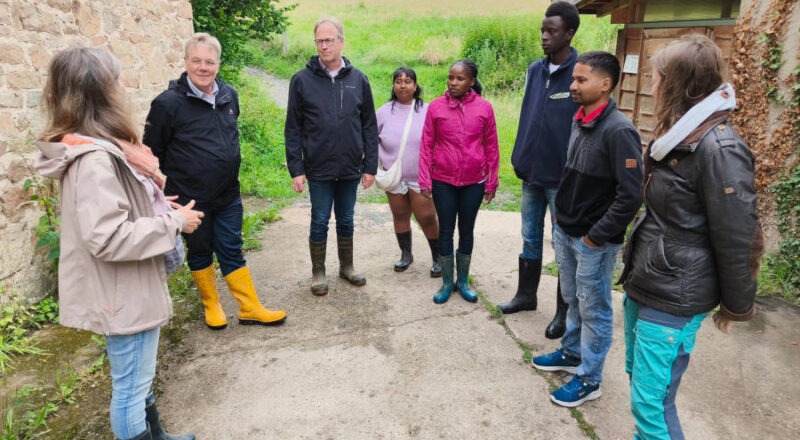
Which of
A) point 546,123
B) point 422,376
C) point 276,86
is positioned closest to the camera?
point 422,376

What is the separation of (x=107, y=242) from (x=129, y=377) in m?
0.61

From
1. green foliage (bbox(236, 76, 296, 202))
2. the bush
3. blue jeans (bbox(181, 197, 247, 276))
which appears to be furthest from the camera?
the bush

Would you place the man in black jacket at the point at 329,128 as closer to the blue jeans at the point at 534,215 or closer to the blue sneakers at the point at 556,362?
the blue jeans at the point at 534,215

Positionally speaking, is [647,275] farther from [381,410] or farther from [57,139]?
[57,139]

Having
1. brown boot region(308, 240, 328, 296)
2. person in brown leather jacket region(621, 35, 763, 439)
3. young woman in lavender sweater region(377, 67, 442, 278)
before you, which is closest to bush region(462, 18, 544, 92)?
young woman in lavender sweater region(377, 67, 442, 278)

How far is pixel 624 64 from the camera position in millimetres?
6945

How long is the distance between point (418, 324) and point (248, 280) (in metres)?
1.25

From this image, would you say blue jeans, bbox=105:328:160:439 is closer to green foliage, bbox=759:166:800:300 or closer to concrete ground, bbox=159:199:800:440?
concrete ground, bbox=159:199:800:440

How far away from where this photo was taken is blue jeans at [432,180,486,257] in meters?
3.77

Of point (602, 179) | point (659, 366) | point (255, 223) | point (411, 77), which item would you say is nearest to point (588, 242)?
point (602, 179)

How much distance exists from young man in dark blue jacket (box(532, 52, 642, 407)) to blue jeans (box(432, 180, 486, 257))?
0.90m

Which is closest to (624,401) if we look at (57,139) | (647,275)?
(647,275)

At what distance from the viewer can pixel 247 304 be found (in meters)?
3.73

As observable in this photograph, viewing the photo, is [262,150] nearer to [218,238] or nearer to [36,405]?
[218,238]
